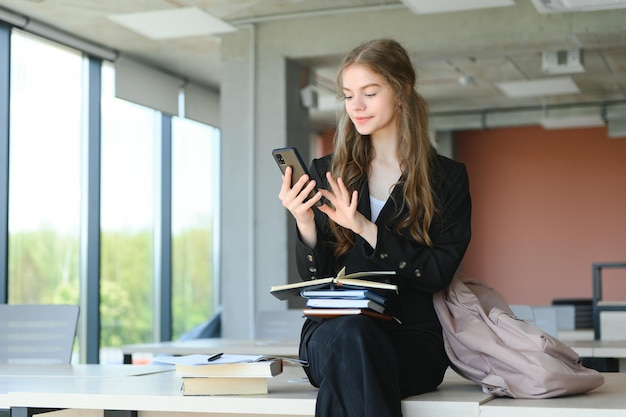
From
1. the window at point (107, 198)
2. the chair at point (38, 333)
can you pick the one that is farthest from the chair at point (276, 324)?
the window at point (107, 198)

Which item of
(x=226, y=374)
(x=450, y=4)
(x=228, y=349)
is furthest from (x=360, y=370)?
(x=450, y=4)

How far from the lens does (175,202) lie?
1024 cm

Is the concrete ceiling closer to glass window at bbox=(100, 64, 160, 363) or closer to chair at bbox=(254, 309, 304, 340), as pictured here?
glass window at bbox=(100, 64, 160, 363)

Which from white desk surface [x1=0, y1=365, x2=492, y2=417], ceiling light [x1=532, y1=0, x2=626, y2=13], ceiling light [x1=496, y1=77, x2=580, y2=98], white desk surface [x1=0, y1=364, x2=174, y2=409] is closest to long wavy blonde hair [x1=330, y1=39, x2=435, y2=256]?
white desk surface [x1=0, y1=365, x2=492, y2=417]

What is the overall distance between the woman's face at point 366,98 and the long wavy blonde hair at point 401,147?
0.02 m

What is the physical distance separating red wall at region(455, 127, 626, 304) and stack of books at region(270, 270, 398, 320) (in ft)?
35.8

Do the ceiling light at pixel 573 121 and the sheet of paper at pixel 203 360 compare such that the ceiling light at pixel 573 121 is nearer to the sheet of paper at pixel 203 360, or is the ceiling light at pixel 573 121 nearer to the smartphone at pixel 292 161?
the smartphone at pixel 292 161

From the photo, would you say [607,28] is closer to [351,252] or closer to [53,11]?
[53,11]

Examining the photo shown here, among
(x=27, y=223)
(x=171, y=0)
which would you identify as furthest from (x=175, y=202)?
(x=171, y=0)

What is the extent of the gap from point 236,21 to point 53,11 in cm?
146

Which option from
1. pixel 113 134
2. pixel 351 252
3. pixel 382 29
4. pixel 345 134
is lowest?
pixel 351 252

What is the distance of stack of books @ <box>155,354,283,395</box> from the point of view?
212 centimetres

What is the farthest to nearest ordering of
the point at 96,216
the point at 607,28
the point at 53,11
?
1. the point at 96,216
2. the point at 53,11
3. the point at 607,28

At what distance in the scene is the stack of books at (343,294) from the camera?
2.10m
